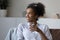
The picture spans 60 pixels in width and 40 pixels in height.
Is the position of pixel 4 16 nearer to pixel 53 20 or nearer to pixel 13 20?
pixel 13 20

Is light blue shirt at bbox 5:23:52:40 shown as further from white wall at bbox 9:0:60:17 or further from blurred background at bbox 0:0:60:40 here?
white wall at bbox 9:0:60:17

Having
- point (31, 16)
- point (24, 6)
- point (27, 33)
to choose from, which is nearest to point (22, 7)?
point (24, 6)

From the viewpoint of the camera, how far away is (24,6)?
9.36 feet

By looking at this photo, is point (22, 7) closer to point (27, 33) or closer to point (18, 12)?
point (18, 12)

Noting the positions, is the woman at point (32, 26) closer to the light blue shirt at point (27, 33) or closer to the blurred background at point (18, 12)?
the light blue shirt at point (27, 33)

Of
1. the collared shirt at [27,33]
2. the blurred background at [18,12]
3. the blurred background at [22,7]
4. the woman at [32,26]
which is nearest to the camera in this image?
the woman at [32,26]

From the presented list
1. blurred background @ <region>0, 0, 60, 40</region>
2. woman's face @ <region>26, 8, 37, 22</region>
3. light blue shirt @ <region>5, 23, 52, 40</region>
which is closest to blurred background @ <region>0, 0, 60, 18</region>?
blurred background @ <region>0, 0, 60, 40</region>

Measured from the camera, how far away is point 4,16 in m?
2.63

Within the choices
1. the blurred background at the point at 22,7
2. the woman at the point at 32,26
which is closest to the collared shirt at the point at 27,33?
the woman at the point at 32,26

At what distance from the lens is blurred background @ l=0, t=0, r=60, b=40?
8.39 ft

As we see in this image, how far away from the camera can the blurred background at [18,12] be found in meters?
2.56

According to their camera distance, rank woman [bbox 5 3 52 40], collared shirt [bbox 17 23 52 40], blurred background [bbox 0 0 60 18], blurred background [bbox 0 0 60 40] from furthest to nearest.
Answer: blurred background [bbox 0 0 60 18] < blurred background [bbox 0 0 60 40] < collared shirt [bbox 17 23 52 40] < woman [bbox 5 3 52 40]

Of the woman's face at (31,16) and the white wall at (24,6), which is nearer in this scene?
the woman's face at (31,16)

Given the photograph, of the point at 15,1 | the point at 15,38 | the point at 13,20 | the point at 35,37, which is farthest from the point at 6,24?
the point at 35,37
